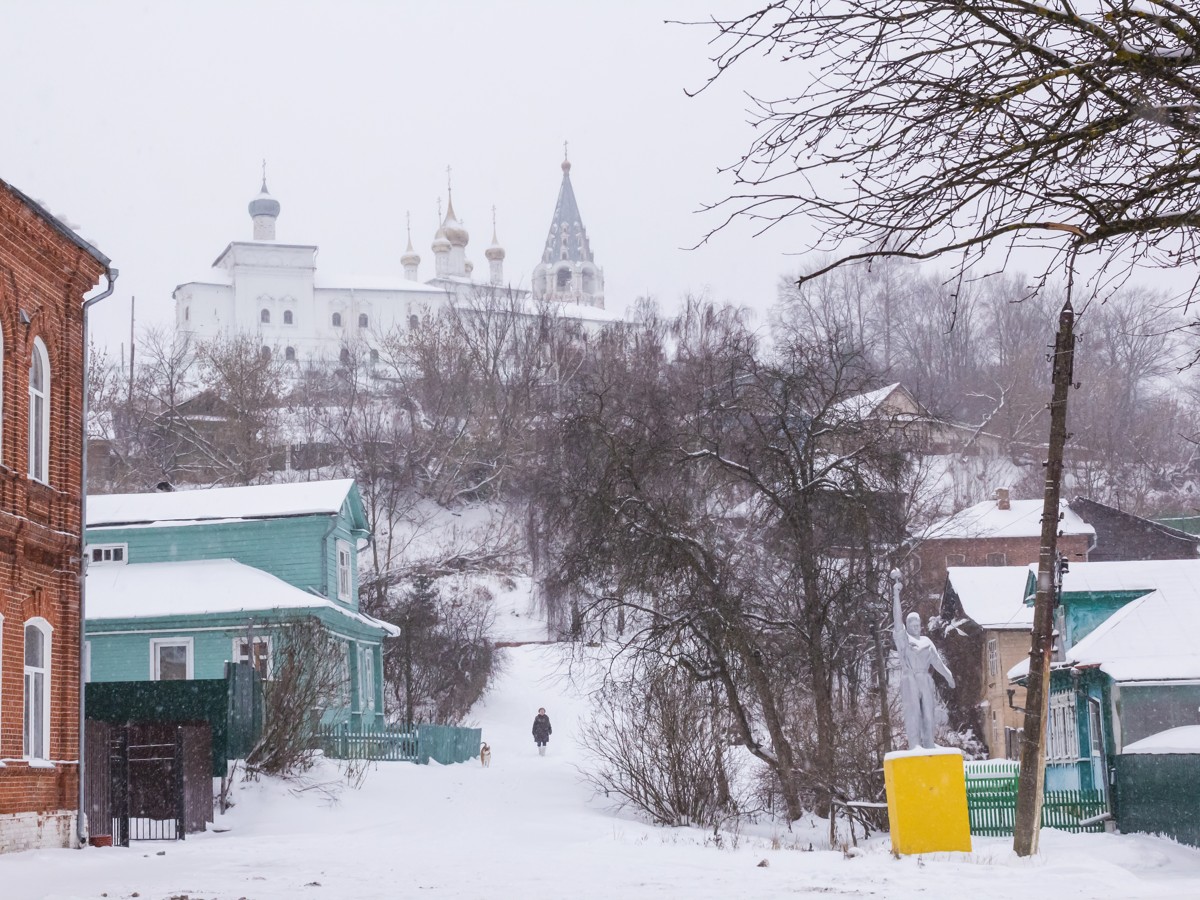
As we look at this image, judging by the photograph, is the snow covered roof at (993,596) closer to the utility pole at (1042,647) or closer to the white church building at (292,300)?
the utility pole at (1042,647)

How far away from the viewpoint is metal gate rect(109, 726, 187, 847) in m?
19.9

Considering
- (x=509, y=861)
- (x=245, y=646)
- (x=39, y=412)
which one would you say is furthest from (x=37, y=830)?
(x=245, y=646)

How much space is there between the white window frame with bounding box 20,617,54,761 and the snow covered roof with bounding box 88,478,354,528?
17.5 meters

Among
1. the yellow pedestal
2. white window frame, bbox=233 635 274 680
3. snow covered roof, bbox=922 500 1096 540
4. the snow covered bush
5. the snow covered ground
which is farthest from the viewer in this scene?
snow covered roof, bbox=922 500 1096 540

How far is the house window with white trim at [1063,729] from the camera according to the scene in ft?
99.1

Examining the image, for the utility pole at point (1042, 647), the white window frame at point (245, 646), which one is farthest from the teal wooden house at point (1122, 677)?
the white window frame at point (245, 646)

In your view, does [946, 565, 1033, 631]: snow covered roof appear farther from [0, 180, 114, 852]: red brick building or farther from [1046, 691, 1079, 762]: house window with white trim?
[0, 180, 114, 852]: red brick building

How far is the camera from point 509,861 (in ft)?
54.0

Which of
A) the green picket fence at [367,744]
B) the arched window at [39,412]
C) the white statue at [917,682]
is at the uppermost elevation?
the arched window at [39,412]

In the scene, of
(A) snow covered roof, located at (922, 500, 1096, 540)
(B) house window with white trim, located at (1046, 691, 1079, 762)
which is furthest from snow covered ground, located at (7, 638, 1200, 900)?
(A) snow covered roof, located at (922, 500, 1096, 540)

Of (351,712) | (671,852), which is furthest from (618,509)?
(351,712)

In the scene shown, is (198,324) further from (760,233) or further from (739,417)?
(760,233)

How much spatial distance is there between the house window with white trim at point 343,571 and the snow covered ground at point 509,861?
9.39 metres

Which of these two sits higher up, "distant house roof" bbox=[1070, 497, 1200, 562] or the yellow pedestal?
"distant house roof" bbox=[1070, 497, 1200, 562]
